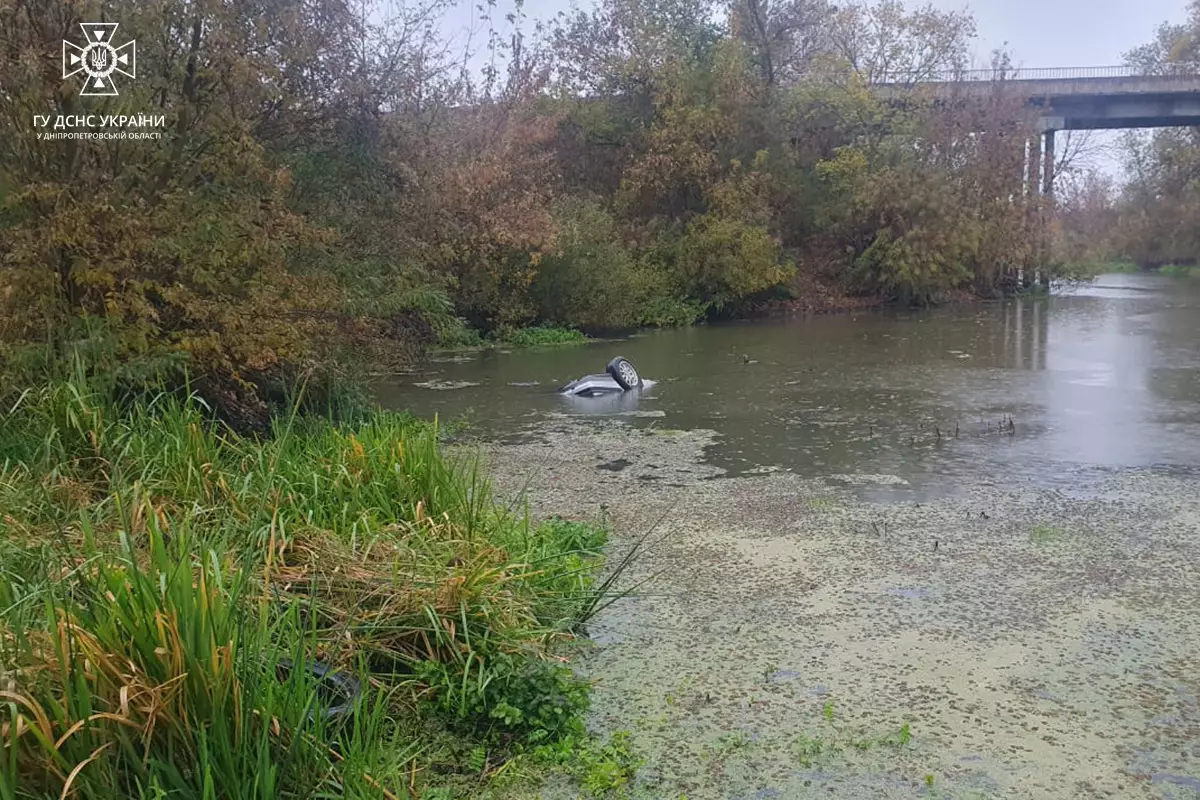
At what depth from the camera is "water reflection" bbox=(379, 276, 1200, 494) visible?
613cm

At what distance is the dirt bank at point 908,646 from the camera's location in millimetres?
2443

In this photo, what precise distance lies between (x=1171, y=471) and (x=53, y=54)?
639 centimetres

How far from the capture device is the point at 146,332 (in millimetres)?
5125

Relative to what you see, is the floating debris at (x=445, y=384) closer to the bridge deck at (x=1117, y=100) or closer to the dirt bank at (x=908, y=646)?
the dirt bank at (x=908, y=646)

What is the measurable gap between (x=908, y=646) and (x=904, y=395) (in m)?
5.92

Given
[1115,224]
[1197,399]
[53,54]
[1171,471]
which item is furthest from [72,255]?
[1115,224]

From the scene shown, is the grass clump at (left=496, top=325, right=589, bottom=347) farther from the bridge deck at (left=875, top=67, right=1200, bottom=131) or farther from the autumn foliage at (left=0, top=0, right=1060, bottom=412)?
the bridge deck at (left=875, top=67, right=1200, bottom=131)

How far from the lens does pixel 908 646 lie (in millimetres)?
3156

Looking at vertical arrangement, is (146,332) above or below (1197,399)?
above

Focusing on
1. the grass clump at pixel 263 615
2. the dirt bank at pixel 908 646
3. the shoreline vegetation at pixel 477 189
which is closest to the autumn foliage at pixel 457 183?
the shoreline vegetation at pixel 477 189

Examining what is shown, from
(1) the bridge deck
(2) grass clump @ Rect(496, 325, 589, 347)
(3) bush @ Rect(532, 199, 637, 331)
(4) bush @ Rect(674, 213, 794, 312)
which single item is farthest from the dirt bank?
(1) the bridge deck

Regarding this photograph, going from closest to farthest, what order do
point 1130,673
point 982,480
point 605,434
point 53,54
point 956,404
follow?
point 1130,673
point 53,54
point 982,480
point 605,434
point 956,404

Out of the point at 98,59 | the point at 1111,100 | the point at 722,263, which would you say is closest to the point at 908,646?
the point at 98,59

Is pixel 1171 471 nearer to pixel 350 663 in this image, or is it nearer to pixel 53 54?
pixel 350 663
